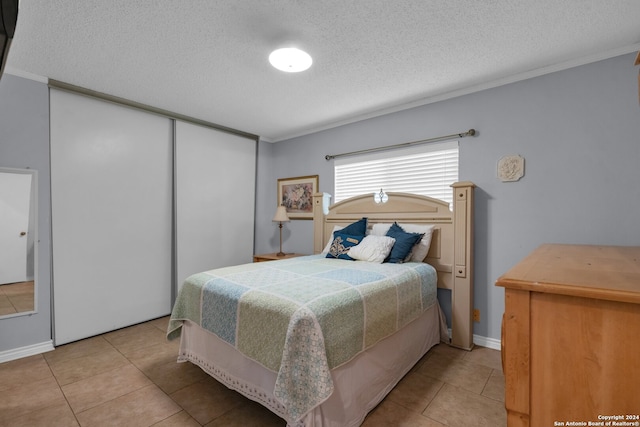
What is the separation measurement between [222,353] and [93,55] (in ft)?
8.02

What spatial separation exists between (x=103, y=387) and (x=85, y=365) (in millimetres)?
486

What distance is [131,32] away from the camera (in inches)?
77.6

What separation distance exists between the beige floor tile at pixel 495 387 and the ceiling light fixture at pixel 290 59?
267 centimetres

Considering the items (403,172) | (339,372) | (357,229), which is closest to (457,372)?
(339,372)

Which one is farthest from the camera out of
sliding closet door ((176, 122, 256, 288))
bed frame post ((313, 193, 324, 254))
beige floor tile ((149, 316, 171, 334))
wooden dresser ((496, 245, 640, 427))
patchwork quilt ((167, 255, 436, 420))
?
bed frame post ((313, 193, 324, 254))

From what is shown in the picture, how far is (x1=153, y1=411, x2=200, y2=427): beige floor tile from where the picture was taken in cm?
163

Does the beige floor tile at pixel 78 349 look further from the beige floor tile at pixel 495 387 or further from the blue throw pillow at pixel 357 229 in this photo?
the beige floor tile at pixel 495 387

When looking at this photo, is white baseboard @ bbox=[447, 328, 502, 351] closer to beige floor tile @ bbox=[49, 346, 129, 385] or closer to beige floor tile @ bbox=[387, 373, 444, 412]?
beige floor tile @ bbox=[387, 373, 444, 412]

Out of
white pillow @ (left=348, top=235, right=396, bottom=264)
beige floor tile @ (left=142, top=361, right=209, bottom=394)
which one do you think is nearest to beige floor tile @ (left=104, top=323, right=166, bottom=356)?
beige floor tile @ (left=142, top=361, right=209, bottom=394)

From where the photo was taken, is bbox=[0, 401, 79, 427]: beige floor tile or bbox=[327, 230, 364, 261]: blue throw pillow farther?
bbox=[327, 230, 364, 261]: blue throw pillow

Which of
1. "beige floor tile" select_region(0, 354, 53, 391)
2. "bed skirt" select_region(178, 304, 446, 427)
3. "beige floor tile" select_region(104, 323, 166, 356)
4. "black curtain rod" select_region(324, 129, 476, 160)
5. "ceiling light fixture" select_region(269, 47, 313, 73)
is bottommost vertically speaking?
"beige floor tile" select_region(104, 323, 166, 356)

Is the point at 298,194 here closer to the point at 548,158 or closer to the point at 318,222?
the point at 318,222

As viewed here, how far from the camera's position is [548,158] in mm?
2391

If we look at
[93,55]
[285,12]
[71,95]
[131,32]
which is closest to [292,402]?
[285,12]
